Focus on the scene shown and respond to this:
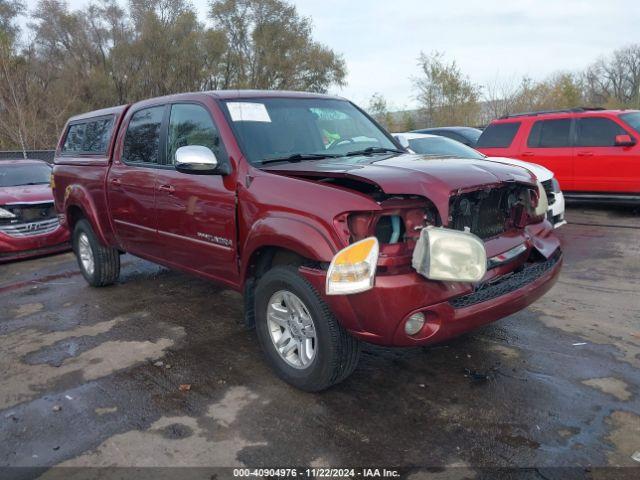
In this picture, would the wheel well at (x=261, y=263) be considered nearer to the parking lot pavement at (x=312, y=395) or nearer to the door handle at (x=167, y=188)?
the parking lot pavement at (x=312, y=395)

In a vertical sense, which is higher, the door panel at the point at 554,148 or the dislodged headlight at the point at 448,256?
the door panel at the point at 554,148

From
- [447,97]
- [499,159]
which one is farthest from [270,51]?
[499,159]

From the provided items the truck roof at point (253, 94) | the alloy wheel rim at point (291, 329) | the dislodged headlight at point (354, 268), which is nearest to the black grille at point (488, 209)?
the dislodged headlight at point (354, 268)

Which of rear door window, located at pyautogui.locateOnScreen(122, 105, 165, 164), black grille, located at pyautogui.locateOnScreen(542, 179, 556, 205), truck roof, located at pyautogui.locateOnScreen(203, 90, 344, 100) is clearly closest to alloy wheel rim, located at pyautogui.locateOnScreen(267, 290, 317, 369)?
truck roof, located at pyautogui.locateOnScreen(203, 90, 344, 100)

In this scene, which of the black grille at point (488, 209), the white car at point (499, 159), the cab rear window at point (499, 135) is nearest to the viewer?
the black grille at point (488, 209)

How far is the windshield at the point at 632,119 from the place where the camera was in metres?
8.85

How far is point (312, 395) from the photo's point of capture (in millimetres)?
3297

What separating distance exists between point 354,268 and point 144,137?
9.39 ft

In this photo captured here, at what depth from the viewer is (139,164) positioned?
184 inches

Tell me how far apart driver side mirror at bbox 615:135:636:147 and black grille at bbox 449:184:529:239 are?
6.56 m

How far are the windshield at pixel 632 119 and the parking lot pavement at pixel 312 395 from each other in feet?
16.2

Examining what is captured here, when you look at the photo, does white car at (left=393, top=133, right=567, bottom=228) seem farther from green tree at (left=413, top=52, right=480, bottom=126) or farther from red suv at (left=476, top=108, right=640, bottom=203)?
green tree at (left=413, top=52, right=480, bottom=126)

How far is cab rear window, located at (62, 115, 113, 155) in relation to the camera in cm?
536

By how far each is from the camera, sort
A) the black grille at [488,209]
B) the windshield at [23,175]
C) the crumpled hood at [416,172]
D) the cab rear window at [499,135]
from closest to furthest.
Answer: the crumpled hood at [416,172], the black grille at [488,209], the windshield at [23,175], the cab rear window at [499,135]
